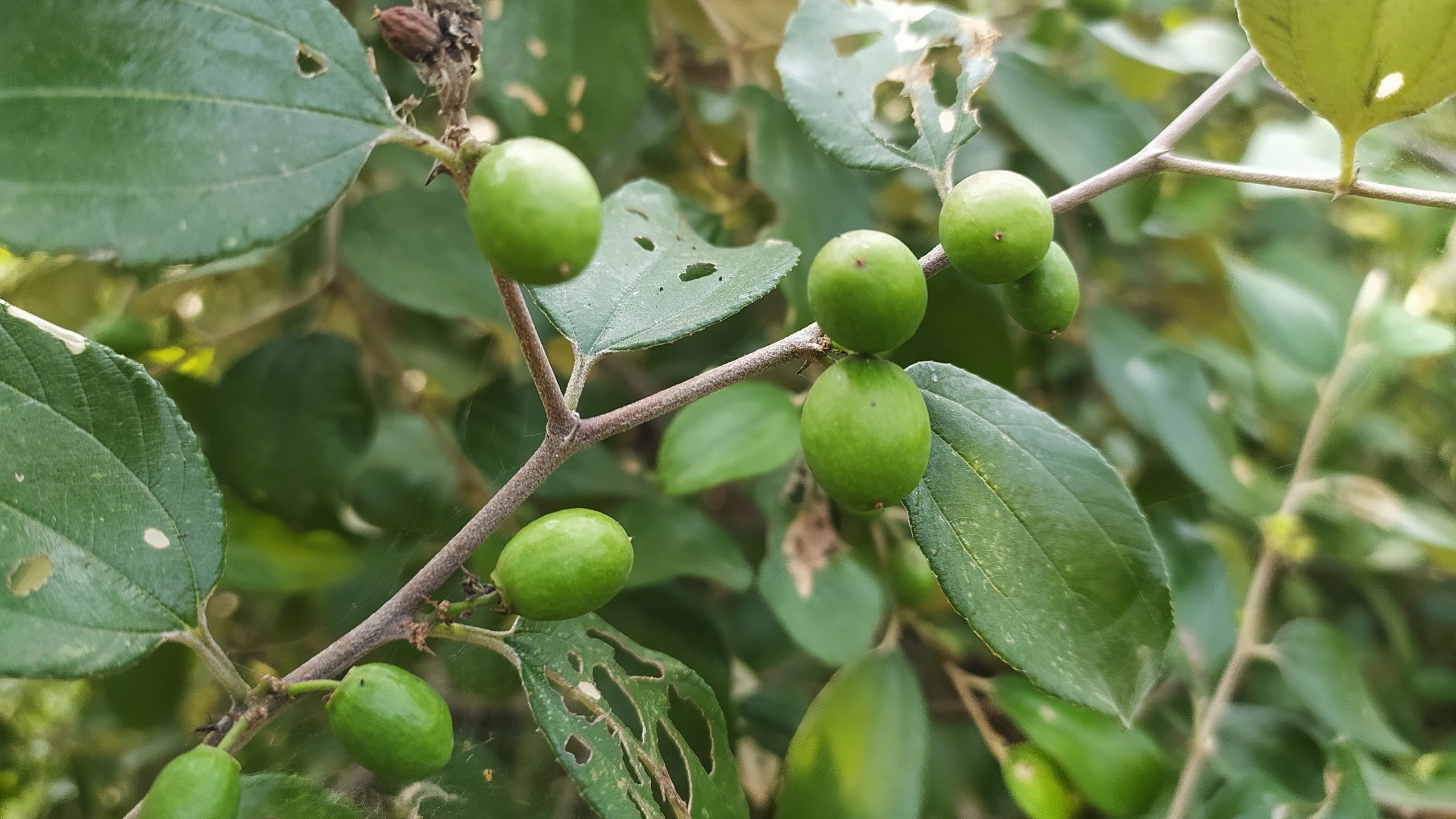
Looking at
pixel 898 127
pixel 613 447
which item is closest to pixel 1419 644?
pixel 898 127

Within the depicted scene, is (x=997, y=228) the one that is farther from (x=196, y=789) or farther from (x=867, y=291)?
(x=196, y=789)

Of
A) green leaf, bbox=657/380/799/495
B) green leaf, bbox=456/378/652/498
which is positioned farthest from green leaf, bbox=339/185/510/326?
green leaf, bbox=657/380/799/495

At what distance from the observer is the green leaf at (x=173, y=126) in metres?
0.51

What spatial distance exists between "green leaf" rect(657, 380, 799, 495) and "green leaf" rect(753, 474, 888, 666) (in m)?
0.13

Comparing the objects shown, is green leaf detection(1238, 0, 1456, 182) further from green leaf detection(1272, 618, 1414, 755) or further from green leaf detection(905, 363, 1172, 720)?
green leaf detection(1272, 618, 1414, 755)

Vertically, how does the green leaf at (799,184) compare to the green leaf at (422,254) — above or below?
above

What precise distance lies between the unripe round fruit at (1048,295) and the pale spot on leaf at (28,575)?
0.79 metres

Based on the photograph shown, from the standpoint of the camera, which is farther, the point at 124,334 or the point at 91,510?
the point at 124,334

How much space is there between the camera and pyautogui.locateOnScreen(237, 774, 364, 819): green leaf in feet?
2.30

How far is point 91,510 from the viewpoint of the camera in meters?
0.63

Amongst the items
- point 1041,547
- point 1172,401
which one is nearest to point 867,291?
point 1041,547

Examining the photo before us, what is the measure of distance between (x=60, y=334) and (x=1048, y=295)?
802mm

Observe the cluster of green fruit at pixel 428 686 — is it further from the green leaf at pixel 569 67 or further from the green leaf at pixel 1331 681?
the green leaf at pixel 1331 681

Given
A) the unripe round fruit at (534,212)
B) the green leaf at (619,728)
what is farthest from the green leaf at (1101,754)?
the unripe round fruit at (534,212)
